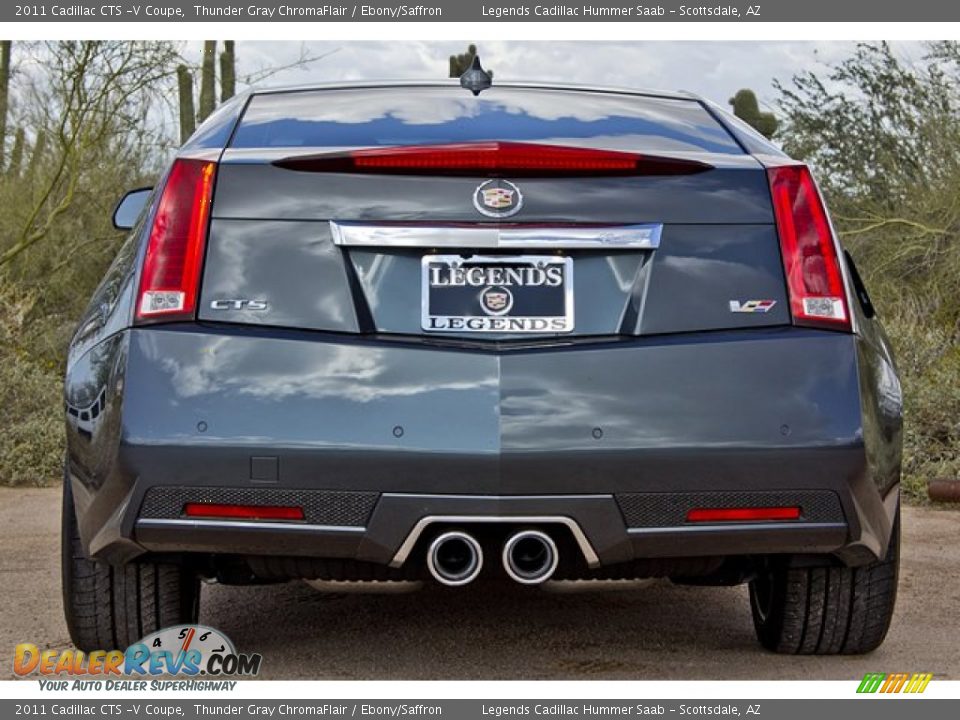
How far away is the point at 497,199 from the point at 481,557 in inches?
34.1

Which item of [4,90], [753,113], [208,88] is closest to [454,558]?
[4,90]

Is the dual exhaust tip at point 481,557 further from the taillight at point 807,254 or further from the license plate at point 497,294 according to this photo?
the taillight at point 807,254

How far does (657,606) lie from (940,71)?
13.8 meters

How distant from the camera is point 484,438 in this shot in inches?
156

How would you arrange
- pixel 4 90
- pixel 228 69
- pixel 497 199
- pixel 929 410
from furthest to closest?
pixel 228 69
pixel 4 90
pixel 929 410
pixel 497 199

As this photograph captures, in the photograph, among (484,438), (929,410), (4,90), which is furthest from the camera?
(4,90)

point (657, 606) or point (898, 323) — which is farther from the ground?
point (657, 606)

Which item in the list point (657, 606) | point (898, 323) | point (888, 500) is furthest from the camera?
point (898, 323)

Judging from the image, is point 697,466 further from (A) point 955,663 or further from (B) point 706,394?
(A) point 955,663

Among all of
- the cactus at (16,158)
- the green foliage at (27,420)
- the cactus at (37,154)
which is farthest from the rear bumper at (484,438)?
the cactus at (16,158)

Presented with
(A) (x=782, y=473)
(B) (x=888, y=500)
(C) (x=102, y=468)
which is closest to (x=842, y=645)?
(B) (x=888, y=500)

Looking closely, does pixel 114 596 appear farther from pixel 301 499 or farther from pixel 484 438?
pixel 484 438

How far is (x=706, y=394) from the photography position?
160 inches

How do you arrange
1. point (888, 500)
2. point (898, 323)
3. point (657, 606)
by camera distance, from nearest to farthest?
point (888, 500) < point (657, 606) < point (898, 323)
